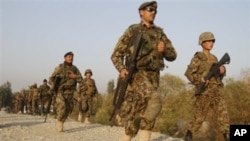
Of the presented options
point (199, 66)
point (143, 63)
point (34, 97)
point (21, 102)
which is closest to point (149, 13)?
point (143, 63)

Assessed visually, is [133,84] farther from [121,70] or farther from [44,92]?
[44,92]

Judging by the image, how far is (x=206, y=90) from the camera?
8.25 meters

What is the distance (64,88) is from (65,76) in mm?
357

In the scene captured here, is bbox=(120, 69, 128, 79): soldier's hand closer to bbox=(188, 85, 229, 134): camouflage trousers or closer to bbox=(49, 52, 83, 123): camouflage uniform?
bbox=(188, 85, 229, 134): camouflage trousers

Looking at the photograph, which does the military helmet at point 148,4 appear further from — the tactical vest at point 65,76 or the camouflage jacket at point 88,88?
the camouflage jacket at point 88,88

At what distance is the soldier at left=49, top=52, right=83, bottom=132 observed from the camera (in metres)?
11.4

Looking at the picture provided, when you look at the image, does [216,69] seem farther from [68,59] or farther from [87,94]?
[87,94]

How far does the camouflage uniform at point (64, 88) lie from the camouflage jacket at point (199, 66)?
4.30m

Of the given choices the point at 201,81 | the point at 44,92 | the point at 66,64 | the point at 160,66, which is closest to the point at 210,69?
the point at 201,81

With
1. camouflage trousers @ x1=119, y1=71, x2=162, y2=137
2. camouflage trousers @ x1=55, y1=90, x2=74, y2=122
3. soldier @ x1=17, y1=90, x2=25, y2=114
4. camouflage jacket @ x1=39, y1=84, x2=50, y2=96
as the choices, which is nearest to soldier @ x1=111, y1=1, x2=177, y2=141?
camouflage trousers @ x1=119, y1=71, x2=162, y2=137

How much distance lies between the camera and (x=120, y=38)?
6184mm

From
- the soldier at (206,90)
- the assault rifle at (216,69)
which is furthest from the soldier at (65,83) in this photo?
the assault rifle at (216,69)

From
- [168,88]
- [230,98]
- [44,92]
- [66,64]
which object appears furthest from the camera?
[168,88]

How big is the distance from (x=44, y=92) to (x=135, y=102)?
22.4m
